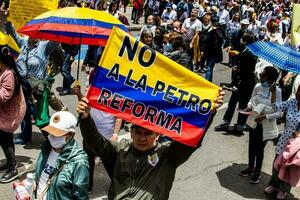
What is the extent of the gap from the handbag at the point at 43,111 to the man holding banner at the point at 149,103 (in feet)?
11.7

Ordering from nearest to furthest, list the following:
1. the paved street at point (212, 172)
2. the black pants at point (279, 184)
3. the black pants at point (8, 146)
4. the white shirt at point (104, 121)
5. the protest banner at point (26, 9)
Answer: the white shirt at point (104, 121) < the black pants at point (8, 146) < the black pants at point (279, 184) < the paved street at point (212, 172) < the protest banner at point (26, 9)

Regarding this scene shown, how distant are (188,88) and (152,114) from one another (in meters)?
0.33

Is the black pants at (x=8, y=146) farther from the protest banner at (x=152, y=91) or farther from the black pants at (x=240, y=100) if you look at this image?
the black pants at (x=240, y=100)

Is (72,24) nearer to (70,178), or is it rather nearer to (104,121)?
(104,121)

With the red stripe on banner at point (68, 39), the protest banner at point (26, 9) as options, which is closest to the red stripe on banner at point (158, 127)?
the red stripe on banner at point (68, 39)

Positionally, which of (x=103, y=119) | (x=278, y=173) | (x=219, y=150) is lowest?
(x=219, y=150)

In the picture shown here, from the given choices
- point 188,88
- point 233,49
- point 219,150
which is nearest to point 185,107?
point 188,88

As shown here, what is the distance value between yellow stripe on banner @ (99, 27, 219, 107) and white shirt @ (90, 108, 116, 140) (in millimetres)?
2014

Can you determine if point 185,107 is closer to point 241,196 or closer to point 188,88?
point 188,88

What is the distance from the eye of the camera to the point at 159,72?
3.68 m

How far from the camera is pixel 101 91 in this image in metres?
3.65

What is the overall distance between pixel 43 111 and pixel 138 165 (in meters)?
3.88

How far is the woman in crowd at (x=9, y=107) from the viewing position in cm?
590

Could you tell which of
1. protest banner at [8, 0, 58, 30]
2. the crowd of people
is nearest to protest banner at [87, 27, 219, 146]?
the crowd of people
